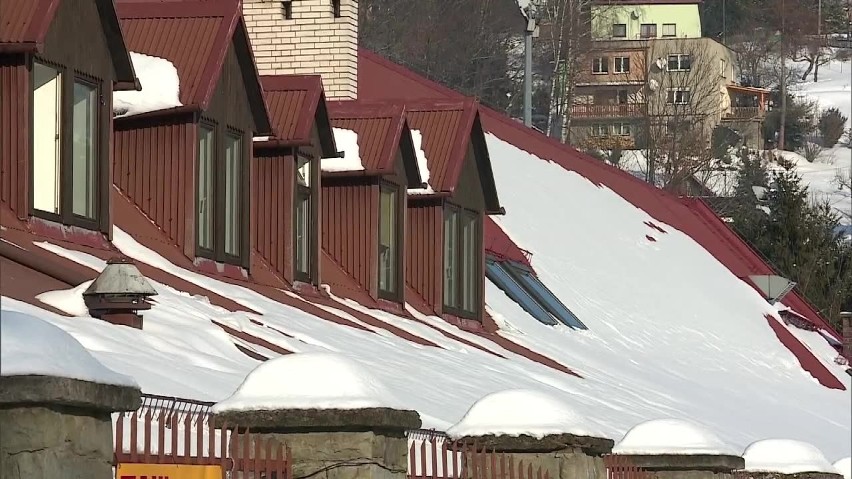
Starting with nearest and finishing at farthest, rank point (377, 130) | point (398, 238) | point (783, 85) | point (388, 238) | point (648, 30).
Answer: point (377, 130) → point (388, 238) → point (398, 238) → point (648, 30) → point (783, 85)

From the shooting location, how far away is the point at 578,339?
88.7ft

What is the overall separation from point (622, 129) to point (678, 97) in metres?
7.83

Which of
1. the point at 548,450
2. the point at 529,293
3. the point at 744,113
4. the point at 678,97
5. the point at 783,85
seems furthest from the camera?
the point at 783,85

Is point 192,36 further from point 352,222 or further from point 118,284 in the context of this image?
point 118,284

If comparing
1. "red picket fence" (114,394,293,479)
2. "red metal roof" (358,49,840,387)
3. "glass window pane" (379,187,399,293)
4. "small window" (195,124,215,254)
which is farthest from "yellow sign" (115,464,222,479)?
"red metal roof" (358,49,840,387)

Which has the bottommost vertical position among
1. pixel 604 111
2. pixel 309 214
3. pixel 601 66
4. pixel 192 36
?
pixel 604 111

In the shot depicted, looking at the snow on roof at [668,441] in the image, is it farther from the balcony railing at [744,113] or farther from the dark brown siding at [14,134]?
the balcony railing at [744,113]

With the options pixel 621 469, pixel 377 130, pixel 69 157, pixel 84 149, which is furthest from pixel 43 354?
pixel 377 130

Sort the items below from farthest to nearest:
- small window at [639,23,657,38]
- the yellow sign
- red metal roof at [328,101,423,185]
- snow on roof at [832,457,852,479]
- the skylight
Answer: small window at [639,23,657,38]
the skylight
red metal roof at [328,101,423,185]
snow on roof at [832,457,852,479]
the yellow sign

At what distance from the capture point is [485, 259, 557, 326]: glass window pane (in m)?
27.4

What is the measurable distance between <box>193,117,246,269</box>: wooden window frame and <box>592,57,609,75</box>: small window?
101m

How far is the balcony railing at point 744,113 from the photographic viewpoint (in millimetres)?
131250

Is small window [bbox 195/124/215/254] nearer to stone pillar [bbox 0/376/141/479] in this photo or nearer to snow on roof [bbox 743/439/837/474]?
snow on roof [bbox 743/439/837/474]

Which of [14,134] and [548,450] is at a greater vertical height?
[14,134]
